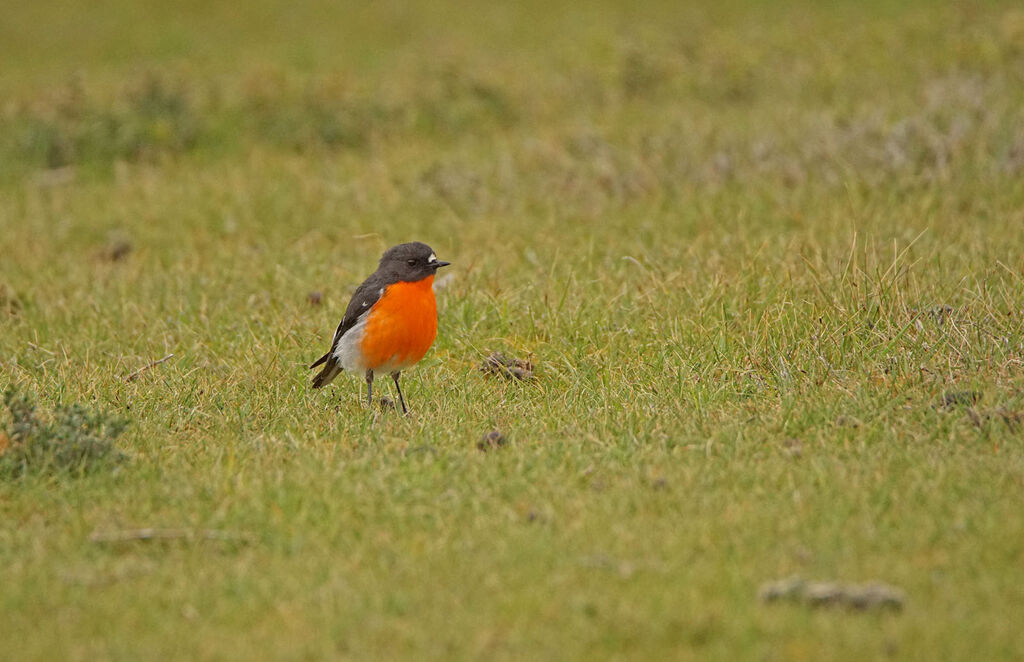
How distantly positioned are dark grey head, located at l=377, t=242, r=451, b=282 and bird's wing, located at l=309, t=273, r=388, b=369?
6 cm

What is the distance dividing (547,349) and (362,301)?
1.08m

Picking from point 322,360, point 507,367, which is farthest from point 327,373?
point 507,367

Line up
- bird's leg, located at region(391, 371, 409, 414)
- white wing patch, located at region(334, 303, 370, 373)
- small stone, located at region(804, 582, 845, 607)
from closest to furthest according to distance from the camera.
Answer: small stone, located at region(804, 582, 845, 607), bird's leg, located at region(391, 371, 409, 414), white wing patch, located at region(334, 303, 370, 373)

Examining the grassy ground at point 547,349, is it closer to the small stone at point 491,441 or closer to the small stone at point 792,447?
the small stone at point 792,447

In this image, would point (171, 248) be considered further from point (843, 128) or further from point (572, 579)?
point (572, 579)

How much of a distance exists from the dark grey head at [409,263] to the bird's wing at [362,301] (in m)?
0.06

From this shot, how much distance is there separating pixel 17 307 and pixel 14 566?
14.2ft

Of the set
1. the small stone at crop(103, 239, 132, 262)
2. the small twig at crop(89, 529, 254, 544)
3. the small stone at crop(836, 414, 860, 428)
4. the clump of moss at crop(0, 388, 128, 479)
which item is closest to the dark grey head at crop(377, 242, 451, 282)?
the clump of moss at crop(0, 388, 128, 479)

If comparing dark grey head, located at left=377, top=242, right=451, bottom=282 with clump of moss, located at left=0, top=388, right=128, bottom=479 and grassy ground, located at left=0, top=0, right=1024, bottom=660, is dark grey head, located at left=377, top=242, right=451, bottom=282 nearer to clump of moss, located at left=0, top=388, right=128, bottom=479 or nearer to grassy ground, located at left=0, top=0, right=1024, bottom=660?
grassy ground, located at left=0, top=0, right=1024, bottom=660

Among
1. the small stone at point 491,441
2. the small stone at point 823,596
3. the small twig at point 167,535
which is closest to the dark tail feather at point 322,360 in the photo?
the small stone at point 491,441

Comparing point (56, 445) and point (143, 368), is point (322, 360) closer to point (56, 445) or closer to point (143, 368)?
point (143, 368)

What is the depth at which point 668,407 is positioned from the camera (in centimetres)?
577

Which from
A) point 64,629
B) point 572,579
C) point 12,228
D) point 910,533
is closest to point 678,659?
point 572,579

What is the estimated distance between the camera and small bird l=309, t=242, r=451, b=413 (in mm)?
6234
